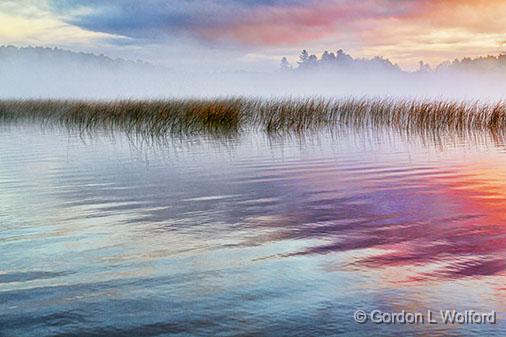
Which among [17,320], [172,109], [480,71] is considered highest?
[480,71]

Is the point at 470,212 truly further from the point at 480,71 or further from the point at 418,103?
the point at 480,71

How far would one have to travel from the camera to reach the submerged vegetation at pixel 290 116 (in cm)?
2230

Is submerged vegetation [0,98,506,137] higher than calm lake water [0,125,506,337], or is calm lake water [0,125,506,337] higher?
submerged vegetation [0,98,506,137]

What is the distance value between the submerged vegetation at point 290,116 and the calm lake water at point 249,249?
10.3m

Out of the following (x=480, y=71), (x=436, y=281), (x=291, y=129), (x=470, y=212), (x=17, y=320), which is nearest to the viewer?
(x=17, y=320)

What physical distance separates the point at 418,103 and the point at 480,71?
121883mm

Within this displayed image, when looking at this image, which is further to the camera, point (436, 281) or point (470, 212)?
point (470, 212)

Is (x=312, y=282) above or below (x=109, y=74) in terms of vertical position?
below

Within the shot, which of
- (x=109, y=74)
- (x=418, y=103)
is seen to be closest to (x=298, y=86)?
(x=109, y=74)

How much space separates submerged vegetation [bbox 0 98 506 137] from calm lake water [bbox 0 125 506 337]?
10270 millimetres

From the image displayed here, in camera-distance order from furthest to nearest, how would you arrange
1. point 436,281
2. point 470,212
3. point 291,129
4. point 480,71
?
point 480,71
point 291,129
point 470,212
point 436,281

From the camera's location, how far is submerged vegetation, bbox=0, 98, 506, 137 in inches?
878

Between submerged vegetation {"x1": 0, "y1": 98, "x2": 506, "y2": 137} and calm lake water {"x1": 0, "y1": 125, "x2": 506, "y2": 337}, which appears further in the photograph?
submerged vegetation {"x1": 0, "y1": 98, "x2": 506, "y2": 137}

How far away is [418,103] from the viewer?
2373 centimetres
